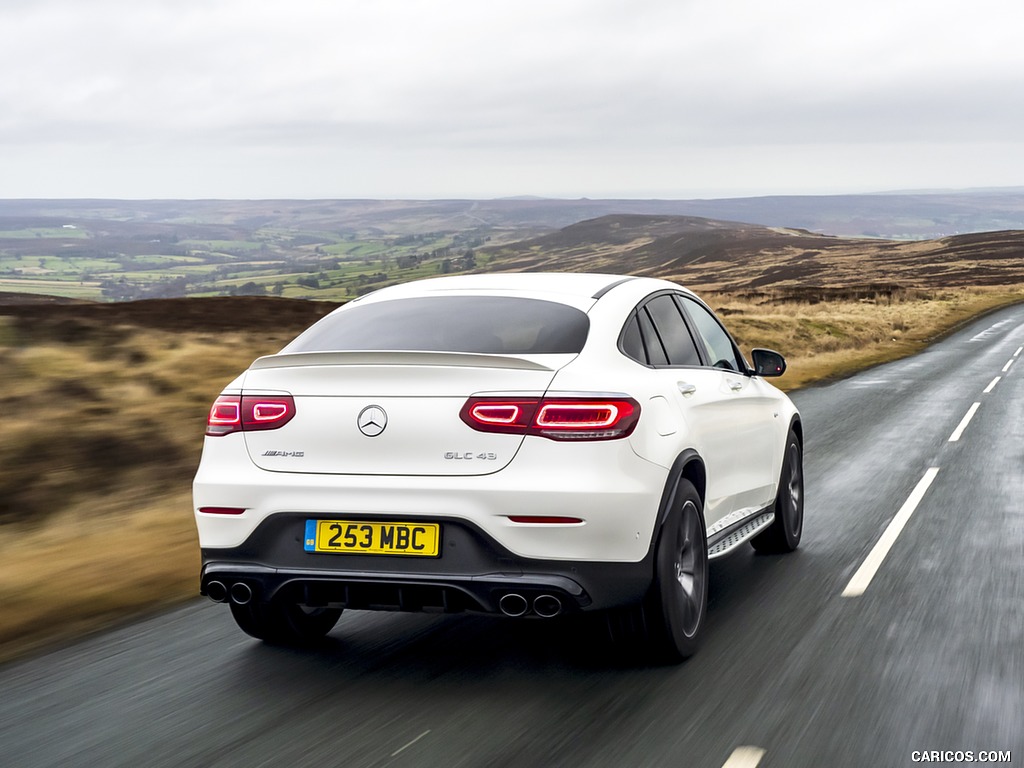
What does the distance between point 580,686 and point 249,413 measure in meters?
1.79

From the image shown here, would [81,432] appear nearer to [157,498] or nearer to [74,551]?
[157,498]

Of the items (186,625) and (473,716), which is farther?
(186,625)

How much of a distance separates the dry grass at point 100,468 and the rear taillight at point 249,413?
165 cm

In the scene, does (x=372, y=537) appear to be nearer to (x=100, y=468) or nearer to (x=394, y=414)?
(x=394, y=414)

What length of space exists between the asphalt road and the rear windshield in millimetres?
1404

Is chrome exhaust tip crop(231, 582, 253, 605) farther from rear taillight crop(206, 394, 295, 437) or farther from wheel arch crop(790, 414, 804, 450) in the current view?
wheel arch crop(790, 414, 804, 450)

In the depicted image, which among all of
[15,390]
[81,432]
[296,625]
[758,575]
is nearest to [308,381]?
[296,625]

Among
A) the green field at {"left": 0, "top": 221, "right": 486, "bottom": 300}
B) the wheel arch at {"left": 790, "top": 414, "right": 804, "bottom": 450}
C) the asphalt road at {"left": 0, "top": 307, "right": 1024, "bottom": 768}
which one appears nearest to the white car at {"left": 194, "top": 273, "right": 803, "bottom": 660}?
the asphalt road at {"left": 0, "top": 307, "right": 1024, "bottom": 768}

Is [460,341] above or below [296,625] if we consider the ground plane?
above

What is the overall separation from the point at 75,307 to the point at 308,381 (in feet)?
55.9

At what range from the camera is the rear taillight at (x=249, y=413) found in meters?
4.70

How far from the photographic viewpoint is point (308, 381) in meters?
4.70

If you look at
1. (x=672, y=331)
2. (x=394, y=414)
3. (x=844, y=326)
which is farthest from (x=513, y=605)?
(x=844, y=326)

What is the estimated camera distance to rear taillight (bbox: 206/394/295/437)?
15.4 feet
